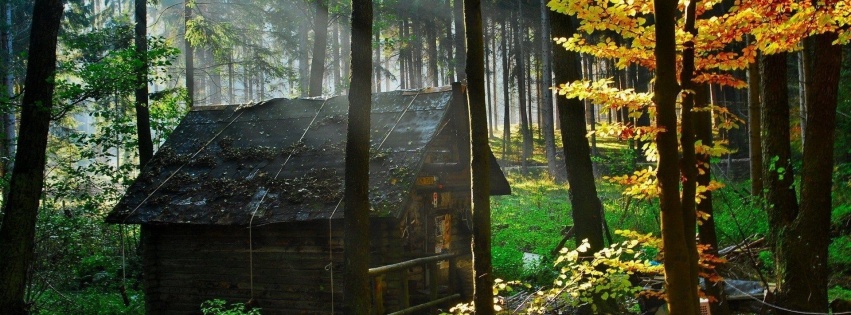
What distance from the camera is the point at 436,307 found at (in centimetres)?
1250

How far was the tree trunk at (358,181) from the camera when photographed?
8383mm

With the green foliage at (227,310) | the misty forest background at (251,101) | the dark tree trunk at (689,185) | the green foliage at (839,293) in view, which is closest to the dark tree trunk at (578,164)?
the misty forest background at (251,101)

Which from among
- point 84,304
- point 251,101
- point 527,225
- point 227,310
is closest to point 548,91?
point 527,225

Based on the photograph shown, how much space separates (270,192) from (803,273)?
333 inches

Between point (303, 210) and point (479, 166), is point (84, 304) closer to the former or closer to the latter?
point (303, 210)

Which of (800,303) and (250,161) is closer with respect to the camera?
(800,303)

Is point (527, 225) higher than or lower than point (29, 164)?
lower

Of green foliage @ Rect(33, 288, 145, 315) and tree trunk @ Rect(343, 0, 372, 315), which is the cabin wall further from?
tree trunk @ Rect(343, 0, 372, 315)

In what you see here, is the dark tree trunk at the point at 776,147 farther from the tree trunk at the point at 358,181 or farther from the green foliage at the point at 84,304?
the green foliage at the point at 84,304

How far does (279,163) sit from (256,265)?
78.2 inches

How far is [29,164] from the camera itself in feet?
35.2

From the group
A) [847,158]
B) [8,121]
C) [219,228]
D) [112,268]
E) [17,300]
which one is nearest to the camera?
[17,300]

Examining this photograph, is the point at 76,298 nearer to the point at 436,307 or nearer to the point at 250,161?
the point at 250,161

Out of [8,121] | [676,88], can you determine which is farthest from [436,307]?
[8,121]
